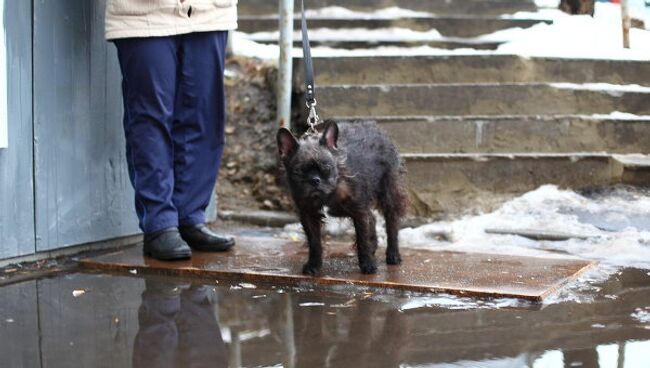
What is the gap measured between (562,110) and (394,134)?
1585mm

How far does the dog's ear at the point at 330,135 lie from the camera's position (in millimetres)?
4535

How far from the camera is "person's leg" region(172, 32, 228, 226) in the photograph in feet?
17.5

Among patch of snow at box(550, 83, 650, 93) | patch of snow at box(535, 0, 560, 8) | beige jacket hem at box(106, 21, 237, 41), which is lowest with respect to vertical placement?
patch of snow at box(550, 83, 650, 93)

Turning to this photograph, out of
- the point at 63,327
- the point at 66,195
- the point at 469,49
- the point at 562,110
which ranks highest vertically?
the point at 469,49

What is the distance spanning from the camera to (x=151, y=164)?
520 cm

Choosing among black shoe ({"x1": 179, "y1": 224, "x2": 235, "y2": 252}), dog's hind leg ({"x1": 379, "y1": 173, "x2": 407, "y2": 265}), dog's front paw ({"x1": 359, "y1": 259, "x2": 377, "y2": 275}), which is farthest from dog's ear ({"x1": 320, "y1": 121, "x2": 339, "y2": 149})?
black shoe ({"x1": 179, "y1": 224, "x2": 235, "y2": 252})

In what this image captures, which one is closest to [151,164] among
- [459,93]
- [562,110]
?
[459,93]

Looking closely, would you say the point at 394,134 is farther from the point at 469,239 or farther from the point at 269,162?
the point at 469,239

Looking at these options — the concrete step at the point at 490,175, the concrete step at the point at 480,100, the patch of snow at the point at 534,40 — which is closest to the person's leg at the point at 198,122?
the concrete step at the point at 490,175

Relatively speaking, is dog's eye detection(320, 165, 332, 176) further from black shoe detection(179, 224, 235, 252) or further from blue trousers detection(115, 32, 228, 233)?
black shoe detection(179, 224, 235, 252)

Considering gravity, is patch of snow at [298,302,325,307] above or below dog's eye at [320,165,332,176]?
below

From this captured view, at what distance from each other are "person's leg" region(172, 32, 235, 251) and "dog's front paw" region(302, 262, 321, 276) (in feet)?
3.00

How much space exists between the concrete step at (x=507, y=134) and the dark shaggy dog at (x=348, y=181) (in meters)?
2.39

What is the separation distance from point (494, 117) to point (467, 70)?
92 centimetres
